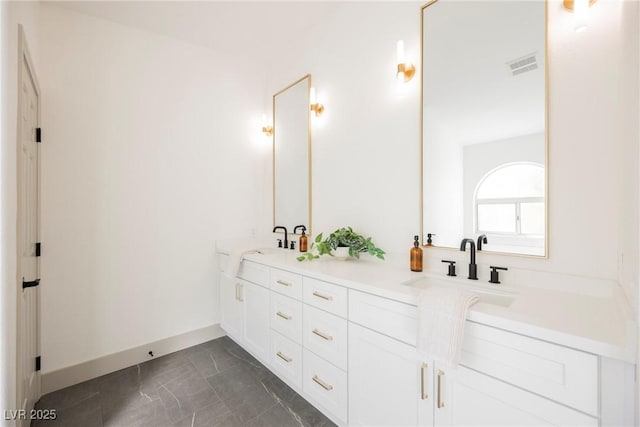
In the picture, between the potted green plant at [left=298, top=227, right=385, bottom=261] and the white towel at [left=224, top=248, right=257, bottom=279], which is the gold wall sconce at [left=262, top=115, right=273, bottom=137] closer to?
the white towel at [left=224, top=248, right=257, bottom=279]

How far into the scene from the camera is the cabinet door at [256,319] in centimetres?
213

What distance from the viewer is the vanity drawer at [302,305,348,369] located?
5.01 feet

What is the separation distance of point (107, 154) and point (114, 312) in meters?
1.33

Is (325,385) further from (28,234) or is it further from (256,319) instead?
(28,234)

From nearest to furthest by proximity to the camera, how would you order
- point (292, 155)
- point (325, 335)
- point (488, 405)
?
point (488, 405) < point (325, 335) < point (292, 155)

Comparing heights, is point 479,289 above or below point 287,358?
above

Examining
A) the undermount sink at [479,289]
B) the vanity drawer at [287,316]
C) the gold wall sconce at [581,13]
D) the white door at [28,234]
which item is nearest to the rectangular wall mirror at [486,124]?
the gold wall sconce at [581,13]

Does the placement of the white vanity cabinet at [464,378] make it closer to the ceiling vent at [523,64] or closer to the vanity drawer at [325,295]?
the vanity drawer at [325,295]

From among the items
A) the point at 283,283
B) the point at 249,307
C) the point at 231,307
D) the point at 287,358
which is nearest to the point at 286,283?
the point at 283,283

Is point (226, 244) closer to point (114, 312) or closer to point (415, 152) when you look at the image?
point (114, 312)

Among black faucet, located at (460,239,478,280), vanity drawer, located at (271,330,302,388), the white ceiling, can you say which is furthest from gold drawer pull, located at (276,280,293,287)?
the white ceiling

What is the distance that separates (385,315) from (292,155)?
75.5 inches

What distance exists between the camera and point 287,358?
75.4 inches

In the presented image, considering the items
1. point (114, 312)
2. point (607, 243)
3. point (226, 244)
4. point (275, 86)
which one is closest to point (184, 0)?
point (275, 86)
